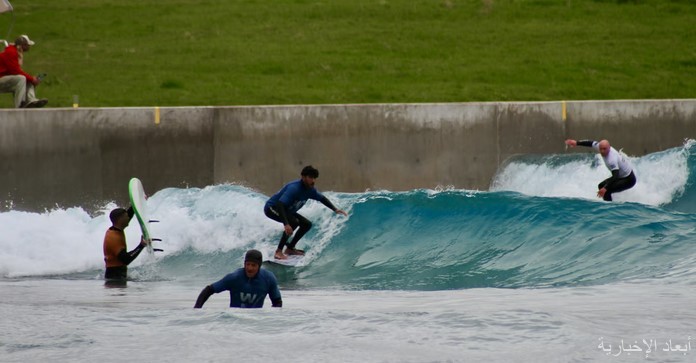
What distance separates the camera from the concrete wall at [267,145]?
60.7ft

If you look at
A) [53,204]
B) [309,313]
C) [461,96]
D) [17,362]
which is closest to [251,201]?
[53,204]

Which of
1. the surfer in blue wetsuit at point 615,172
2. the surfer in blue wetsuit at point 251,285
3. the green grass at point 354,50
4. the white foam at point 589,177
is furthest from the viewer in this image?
the green grass at point 354,50

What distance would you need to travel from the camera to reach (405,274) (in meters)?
15.4

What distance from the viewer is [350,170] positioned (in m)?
19.2

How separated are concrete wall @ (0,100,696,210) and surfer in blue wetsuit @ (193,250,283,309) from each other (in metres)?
8.32

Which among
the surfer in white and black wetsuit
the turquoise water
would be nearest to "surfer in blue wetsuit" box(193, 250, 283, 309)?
the turquoise water

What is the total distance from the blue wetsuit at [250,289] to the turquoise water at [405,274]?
16 centimetres

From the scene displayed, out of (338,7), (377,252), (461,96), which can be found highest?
(338,7)

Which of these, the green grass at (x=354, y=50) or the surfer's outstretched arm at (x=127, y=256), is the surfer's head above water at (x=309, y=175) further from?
the green grass at (x=354, y=50)

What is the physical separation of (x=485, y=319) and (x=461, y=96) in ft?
39.8

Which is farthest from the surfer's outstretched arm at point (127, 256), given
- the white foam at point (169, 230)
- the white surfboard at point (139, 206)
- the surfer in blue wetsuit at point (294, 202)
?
the white foam at point (169, 230)

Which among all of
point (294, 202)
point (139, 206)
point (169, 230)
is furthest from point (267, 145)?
point (139, 206)

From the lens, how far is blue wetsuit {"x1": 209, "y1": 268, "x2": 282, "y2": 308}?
10.6 meters

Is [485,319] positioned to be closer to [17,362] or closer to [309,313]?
[309,313]
